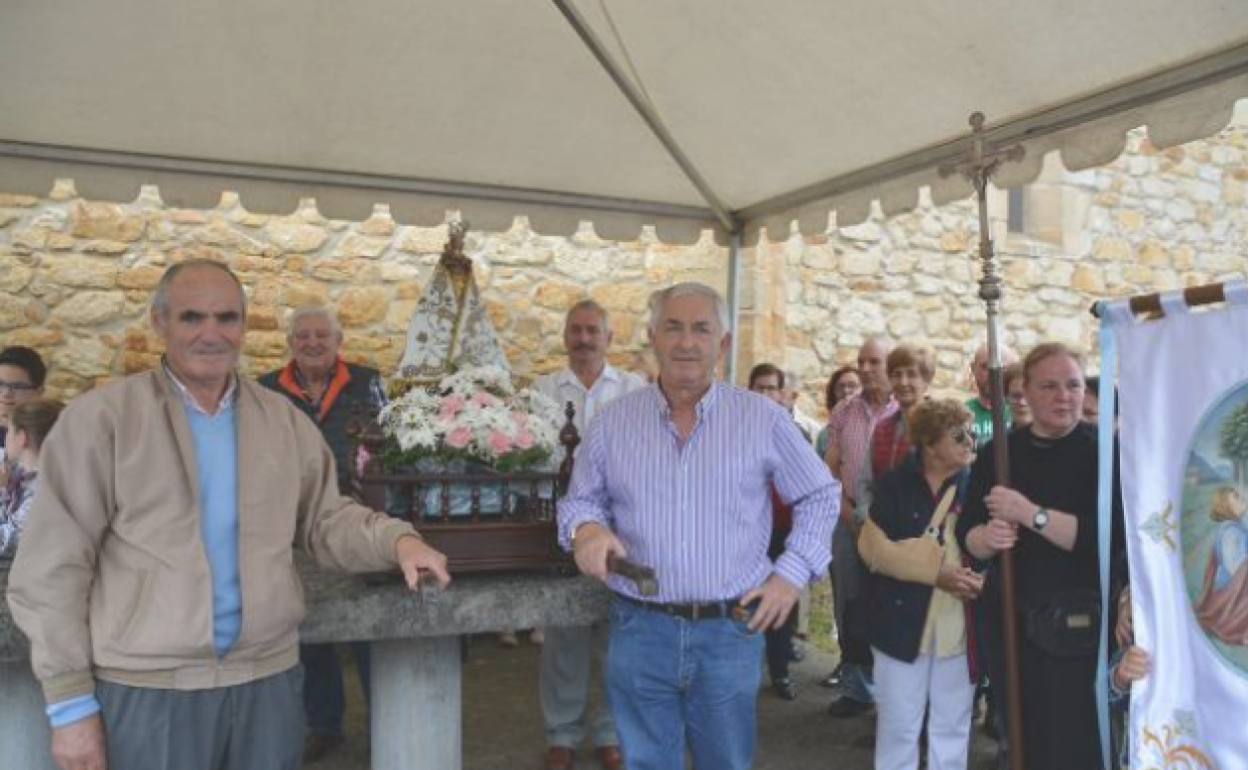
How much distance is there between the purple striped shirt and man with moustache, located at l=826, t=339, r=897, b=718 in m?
2.11

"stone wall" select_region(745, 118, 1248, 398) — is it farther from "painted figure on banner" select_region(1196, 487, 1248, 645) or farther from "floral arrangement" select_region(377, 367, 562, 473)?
"painted figure on banner" select_region(1196, 487, 1248, 645)

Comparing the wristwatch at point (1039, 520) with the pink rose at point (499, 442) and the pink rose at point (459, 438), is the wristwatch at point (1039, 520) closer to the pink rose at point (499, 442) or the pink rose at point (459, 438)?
the pink rose at point (499, 442)

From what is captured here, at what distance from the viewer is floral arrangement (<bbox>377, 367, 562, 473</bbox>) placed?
2592 millimetres

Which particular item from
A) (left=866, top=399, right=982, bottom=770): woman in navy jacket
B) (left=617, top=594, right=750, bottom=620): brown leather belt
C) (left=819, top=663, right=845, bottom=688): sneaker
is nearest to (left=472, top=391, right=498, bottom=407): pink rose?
(left=617, top=594, right=750, bottom=620): brown leather belt

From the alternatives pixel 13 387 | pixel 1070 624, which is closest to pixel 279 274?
pixel 13 387

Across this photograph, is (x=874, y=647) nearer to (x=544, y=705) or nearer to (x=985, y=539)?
(x=985, y=539)

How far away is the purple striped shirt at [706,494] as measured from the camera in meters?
2.43

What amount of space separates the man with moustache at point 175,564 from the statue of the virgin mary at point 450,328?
3.23 ft

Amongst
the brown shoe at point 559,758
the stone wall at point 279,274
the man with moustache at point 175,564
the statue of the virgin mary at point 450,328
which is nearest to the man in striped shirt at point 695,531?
the man with moustache at point 175,564

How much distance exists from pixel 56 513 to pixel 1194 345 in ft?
8.36

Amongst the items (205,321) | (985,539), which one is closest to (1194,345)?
(985,539)

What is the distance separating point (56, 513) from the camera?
6.17 ft

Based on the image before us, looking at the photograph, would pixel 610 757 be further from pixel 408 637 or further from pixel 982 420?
pixel 982 420

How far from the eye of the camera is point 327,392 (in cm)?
433
